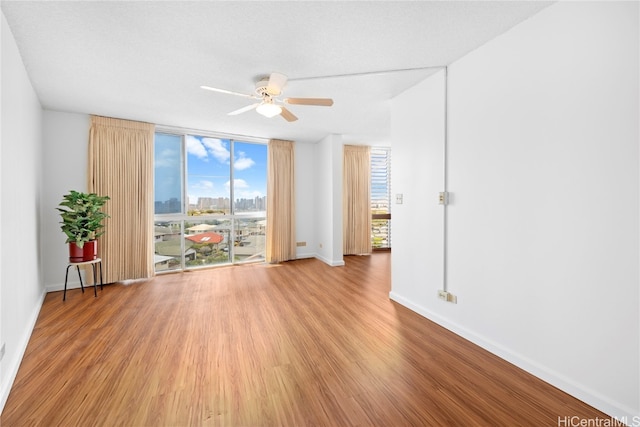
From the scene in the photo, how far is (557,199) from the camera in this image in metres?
1.76

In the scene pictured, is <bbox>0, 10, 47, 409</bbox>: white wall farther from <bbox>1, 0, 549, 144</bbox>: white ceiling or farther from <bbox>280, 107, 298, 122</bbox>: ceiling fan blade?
<bbox>280, 107, 298, 122</bbox>: ceiling fan blade

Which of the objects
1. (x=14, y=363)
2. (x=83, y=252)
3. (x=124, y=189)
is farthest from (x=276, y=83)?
(x=83, y=252)

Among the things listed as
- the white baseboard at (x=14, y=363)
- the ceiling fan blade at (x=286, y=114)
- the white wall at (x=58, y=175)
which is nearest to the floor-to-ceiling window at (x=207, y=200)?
the white wall at (x=58, y=175)

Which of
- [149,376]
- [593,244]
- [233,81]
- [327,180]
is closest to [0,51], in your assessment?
[233,81]

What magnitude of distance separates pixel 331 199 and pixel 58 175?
173 inches

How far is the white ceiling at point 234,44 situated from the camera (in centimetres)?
182

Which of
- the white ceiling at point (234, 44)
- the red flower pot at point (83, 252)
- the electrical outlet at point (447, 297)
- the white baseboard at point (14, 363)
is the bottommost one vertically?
the white baseboard at point (14, 363)

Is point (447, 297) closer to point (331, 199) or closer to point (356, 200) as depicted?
point (331, 199)

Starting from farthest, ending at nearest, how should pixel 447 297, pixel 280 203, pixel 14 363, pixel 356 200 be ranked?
1. pixel 356 200
2. pixel 280 203
3. pixel 447 297
4. pixel 14 363

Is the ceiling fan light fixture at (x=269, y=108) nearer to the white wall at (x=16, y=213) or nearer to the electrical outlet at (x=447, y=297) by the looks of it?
the white wall at (x=16, y=213)

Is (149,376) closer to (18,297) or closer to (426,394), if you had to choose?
(18,297)

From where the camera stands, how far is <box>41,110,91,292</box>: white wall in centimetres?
376

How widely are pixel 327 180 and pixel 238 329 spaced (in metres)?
3.60

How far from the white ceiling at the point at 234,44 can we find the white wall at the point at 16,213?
30 centimetres
